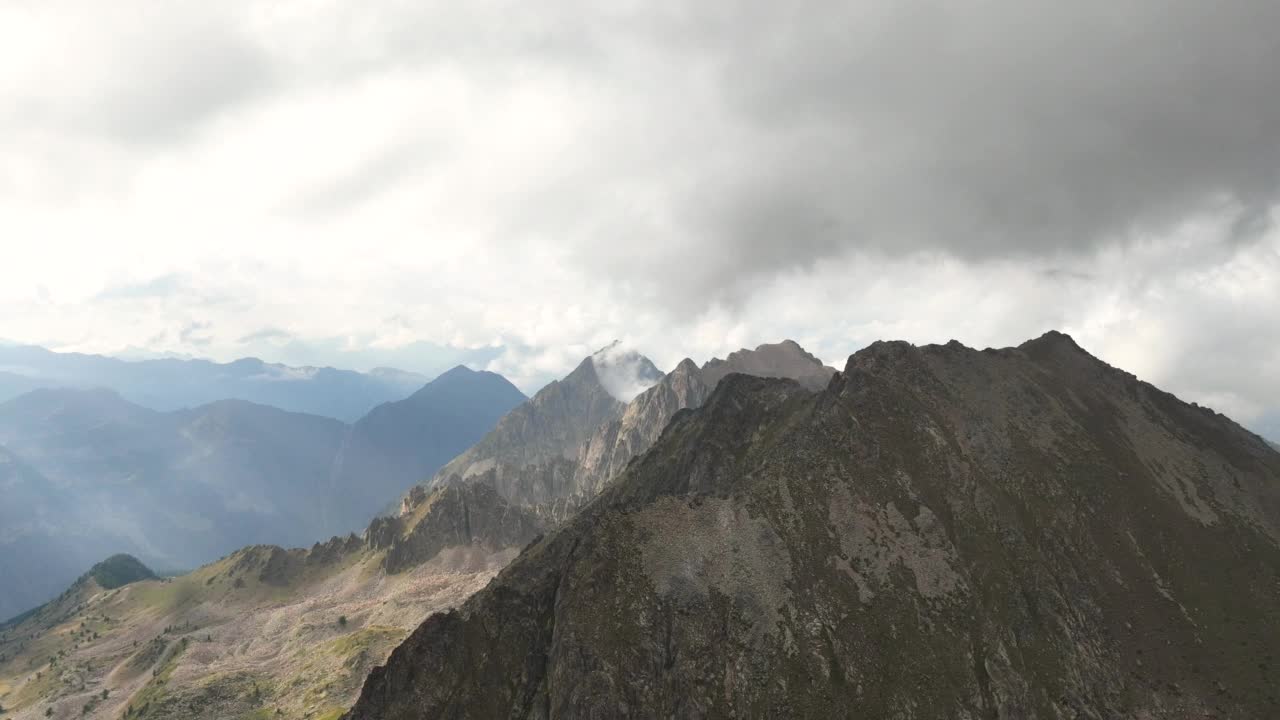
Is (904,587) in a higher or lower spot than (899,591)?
higher

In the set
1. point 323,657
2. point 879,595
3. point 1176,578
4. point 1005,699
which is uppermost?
point 1176,578

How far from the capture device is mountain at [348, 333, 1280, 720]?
285 ft

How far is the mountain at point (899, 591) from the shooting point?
285ft

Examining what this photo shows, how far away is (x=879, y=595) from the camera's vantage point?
96812 millimetres

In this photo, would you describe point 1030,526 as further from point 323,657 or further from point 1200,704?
point 323,657

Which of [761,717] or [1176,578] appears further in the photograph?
[1176,578]

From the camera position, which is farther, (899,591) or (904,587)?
(904,587)

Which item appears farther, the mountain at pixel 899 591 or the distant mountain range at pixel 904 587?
the distant mountain range at pixel 904 587

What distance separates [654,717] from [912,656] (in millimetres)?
37498

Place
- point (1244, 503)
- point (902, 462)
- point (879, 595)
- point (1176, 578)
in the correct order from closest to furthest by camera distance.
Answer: point (879, 595), point (1176, 578), point (902, 462), point (1244, 503)

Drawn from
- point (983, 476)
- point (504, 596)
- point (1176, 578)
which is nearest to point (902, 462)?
point (983, 476)

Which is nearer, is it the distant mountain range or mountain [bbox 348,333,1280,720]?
mountain [bbox 348,333,1280,720]

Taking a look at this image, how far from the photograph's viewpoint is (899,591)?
320 ft

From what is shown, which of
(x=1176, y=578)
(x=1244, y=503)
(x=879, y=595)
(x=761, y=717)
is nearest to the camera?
(x=761, y=717)
